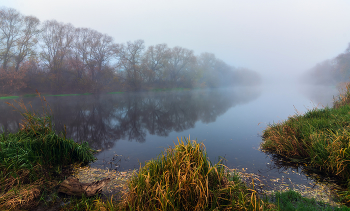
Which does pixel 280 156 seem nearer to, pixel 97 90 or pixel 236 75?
pixel 97 90

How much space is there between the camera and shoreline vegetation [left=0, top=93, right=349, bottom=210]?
9.04ft

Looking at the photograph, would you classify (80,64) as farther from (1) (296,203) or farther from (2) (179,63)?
(1) (296,203)

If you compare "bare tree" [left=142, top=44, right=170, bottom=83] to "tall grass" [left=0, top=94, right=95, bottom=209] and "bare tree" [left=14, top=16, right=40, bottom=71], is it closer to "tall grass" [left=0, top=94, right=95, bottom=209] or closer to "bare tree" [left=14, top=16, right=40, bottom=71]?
"bare tree" [left=14, top=16, right=40, bottom=71]

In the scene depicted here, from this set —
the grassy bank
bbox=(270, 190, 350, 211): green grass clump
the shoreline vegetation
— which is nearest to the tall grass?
the shoreline vegetation

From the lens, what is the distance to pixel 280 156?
6.34 m

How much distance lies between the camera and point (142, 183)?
2.97 m

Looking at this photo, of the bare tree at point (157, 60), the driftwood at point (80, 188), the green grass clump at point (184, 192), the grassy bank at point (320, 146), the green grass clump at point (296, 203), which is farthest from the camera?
the bare tree at point (157, 60)

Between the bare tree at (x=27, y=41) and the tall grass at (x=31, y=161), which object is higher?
the bare tree at (x=27, y=41)

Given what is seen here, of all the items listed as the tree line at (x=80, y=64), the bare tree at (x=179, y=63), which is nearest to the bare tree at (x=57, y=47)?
the tree line at (x=80, y=64)

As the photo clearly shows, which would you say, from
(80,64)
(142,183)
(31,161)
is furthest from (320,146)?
(80,64)

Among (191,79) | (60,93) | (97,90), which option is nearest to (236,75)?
(191,79)

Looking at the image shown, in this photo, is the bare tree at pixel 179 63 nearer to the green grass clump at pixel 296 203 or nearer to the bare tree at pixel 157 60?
the bare tree at pixel 157 60

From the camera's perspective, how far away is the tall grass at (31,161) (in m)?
3.59

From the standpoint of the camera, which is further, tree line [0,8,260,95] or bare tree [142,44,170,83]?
bare tree [142,44,170,83]
